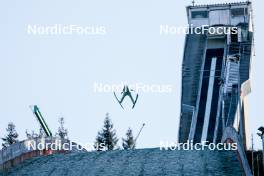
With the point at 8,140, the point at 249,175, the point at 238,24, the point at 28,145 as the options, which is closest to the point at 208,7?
the point at 238,24

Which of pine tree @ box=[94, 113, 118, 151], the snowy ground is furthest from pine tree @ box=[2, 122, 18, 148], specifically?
the snowy ground

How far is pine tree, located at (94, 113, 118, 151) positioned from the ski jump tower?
9418 millimetres

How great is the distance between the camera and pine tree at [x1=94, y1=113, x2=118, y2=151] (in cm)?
8094

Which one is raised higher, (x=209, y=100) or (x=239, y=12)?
(x=239, y=12)

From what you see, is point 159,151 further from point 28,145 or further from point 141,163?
point 28,145

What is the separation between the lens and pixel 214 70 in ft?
261

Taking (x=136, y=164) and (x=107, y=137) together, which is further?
(x=107, y=137)

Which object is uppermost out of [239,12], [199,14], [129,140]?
[199,14]

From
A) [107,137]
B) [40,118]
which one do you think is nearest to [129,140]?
[107,137]

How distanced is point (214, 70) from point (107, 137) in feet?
46.5

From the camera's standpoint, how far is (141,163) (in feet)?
97.2

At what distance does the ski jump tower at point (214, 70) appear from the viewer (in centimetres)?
7300

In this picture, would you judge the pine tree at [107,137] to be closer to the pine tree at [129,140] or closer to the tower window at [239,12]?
the pine tree at [129,140]

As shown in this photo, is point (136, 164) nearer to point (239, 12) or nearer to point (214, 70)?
point (214, 70)
